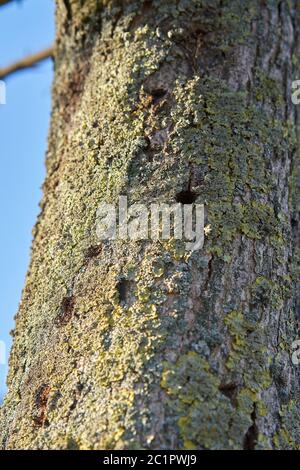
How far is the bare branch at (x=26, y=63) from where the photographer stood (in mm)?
2834

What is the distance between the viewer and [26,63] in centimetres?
285

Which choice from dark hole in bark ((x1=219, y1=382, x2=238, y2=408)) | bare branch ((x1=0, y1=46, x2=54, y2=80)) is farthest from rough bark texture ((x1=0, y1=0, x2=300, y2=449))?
bare branch ((x1=0, y1=46, x2=54, y2=80))

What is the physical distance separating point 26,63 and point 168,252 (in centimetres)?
176

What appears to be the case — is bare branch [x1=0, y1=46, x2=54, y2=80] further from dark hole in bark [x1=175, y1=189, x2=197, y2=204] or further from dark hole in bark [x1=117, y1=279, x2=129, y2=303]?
dark hole in bark [x1=117, y1=279, x2=129, y2=303]

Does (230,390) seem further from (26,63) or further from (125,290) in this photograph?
(26,63)

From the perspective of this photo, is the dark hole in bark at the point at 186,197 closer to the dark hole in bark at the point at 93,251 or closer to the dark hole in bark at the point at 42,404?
the dark hole in bark at the point at 93,251

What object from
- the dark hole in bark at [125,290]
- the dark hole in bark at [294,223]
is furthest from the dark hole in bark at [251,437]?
the dark hole in bark at [294,223]

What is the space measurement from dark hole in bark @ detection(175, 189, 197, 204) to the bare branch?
160 cm

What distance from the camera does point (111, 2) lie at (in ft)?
6.18

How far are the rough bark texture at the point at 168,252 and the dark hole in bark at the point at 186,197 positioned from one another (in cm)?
1

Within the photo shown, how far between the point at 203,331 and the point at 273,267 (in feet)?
0.89

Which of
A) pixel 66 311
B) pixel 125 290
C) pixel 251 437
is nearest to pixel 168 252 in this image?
pixel 125 290

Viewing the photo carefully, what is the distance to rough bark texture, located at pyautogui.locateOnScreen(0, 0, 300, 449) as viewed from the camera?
4.04 ft
